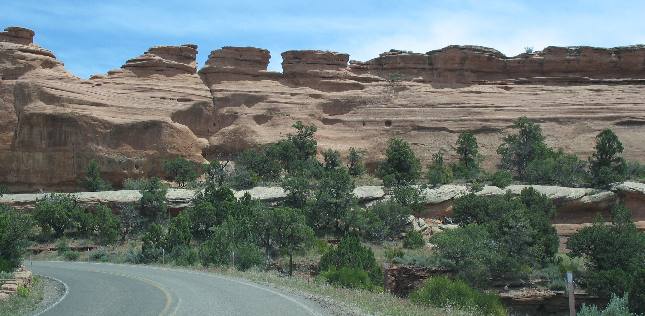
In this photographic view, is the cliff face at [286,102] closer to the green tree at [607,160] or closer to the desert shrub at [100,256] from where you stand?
the green tree at [607,160]

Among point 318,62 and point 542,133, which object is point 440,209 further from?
point 318,62

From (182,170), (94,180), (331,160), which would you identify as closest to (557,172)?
(331,160)

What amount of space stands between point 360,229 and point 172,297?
24.5 metres

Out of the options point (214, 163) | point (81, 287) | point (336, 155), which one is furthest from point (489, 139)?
point (81, 287)

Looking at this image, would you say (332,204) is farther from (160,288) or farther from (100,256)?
(160,288)

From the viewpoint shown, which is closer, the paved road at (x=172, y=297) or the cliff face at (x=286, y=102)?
the paved road at (x=172, y=297)

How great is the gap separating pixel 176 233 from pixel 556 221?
24722 mm

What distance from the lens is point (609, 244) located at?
91.6ft

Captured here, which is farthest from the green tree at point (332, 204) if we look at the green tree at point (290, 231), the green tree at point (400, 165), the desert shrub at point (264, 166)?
the desert shrub at point (264, 166)

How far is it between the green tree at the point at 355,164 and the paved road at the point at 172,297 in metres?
31.0

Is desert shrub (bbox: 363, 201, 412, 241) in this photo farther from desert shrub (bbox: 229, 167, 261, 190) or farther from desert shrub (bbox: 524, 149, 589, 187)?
desert shrub (bbox: 524, 149, 589, 187)

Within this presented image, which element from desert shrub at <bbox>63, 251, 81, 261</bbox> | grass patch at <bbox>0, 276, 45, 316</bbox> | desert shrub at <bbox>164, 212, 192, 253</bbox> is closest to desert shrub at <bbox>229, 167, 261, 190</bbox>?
desert shrub at <bbox>164, 212, 192, 253</bbox>

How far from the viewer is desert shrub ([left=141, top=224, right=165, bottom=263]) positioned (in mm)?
33812

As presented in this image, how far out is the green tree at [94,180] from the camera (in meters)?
49.5
